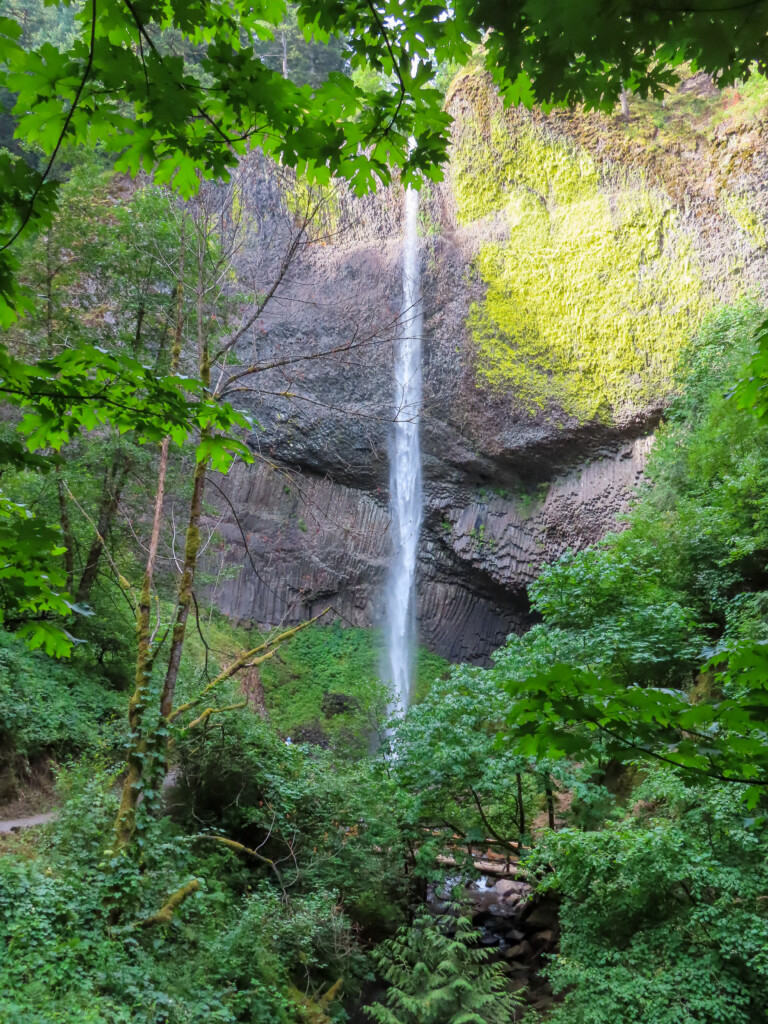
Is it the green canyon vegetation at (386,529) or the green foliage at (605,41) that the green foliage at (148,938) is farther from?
the green foliage at (605,41)

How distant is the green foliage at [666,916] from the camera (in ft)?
16.3

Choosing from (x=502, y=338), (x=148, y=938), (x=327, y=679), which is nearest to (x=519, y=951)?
(x=148, y=938)

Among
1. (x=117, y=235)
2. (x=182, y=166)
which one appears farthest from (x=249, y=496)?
(x=182, y=166)

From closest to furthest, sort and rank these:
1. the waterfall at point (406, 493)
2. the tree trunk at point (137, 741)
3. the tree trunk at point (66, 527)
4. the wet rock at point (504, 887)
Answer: the tree trunk at point (137, 741), the tree trunk at point (66, 527), the wet rock at point (504, 887), the waterfall at point (406, 493)

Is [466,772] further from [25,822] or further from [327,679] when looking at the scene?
[327,679]

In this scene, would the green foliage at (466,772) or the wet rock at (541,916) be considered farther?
the wet rock at (541,916)

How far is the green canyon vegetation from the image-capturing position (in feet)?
6.29

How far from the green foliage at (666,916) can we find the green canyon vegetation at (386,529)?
3 centimetres

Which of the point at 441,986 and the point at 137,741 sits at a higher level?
the point at 137,741

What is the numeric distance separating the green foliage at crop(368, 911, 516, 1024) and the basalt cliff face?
10.8 m

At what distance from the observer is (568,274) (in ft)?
57.4

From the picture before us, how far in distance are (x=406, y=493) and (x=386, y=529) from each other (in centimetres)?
134

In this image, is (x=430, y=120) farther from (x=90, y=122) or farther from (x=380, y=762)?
(x=380, y=762)

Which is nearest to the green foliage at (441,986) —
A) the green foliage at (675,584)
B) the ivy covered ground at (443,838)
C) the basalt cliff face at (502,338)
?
the ivy covered ground at (443,838)
